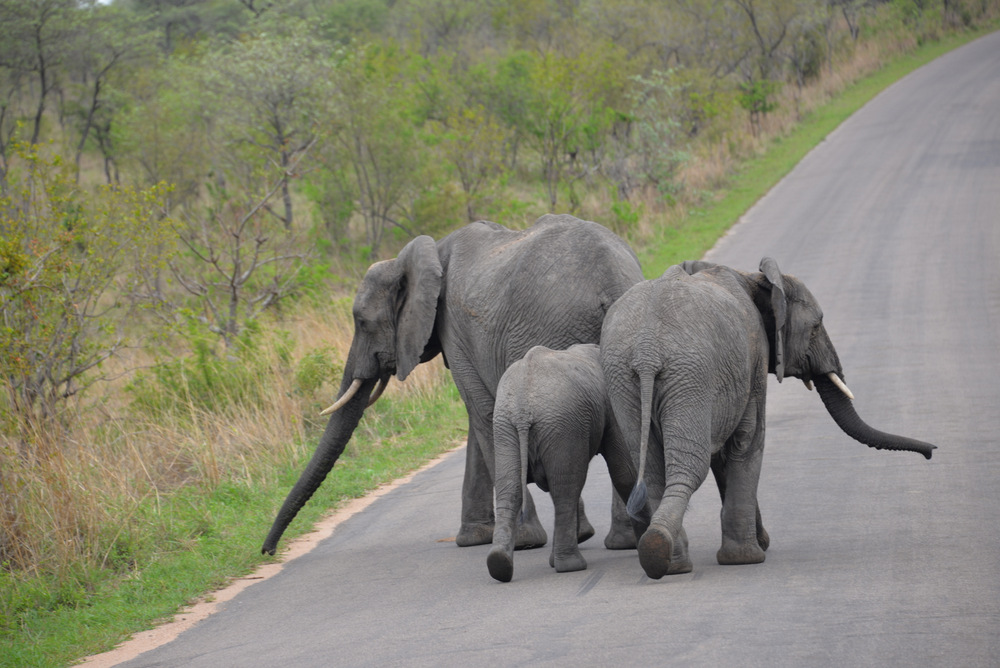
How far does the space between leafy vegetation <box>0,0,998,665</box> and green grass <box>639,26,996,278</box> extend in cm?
13

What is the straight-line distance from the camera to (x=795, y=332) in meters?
6.99

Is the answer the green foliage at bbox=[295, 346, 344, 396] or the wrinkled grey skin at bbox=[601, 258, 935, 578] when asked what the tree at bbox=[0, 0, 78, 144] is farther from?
the wrinkled grey skin at bbox=[601, 258, 935, 578]

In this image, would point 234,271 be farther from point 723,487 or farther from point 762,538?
point 762,538

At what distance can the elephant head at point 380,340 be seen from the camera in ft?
27.3

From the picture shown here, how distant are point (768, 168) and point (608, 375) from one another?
23381mm

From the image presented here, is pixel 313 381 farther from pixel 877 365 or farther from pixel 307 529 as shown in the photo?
pixel 877 365

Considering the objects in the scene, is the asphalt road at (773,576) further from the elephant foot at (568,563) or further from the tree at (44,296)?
the tree at (44,296)

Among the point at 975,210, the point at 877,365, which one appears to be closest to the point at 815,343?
the point at 877,365

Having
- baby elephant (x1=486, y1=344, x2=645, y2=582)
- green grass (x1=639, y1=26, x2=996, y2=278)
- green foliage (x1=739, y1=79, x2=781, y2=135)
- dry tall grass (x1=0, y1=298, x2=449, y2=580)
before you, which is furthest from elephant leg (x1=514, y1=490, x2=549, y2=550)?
green foliage (x1=739, y1=79, x2=781, y2=135)

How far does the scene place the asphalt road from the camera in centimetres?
513

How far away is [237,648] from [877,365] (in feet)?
30.2

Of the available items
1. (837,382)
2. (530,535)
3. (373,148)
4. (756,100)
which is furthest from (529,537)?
(756,100)

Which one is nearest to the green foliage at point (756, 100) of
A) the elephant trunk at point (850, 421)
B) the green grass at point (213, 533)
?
the green grass at point (213, 533)

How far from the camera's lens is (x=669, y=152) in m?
27.0
